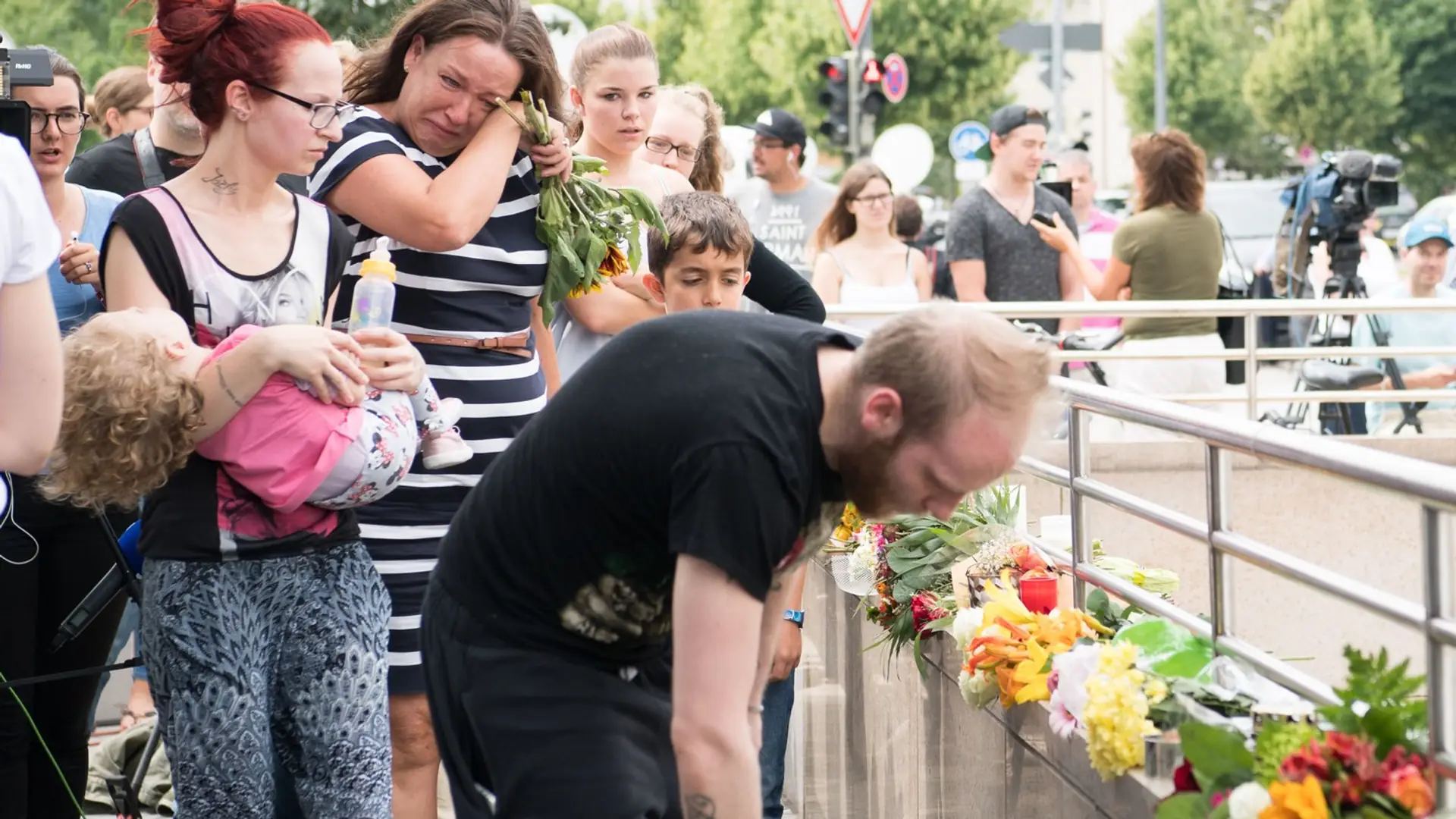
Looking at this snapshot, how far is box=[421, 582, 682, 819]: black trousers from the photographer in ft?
7.93

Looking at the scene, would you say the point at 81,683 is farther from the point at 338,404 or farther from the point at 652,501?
the point at 652,501

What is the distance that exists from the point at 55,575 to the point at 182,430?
145 cm

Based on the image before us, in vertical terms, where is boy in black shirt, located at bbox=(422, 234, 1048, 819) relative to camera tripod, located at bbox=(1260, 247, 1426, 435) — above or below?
above

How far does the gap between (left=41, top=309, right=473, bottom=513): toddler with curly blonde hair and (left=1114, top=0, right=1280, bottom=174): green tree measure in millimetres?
54346

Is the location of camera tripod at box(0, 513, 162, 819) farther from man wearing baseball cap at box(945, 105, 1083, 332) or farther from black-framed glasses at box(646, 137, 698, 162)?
man wearing baseball cap at box(945, 105, 1083, 332)

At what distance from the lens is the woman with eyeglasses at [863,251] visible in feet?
30.8

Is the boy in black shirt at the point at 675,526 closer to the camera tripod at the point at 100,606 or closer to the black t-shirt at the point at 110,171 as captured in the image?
the camera tripod at the point at 100,606

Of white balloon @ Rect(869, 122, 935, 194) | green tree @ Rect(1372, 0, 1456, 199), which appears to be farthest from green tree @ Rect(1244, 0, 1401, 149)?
white balloon @ Rect(869, 122, 935, 194)

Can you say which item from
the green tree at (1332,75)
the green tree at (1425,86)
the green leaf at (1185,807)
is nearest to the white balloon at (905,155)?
the green leaf at (1185,807)

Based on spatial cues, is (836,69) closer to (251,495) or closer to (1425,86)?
(251,495)

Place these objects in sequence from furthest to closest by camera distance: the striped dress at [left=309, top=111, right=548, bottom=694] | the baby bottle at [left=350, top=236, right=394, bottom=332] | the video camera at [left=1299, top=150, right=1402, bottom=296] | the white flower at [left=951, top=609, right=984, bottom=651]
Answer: the video camera at [left=1299, top=150, right=1402, bottom=296], the white flower at [left=951, top=609, right=984, bottom=651], the striped dress at [left=309, top=111, right=548, bottom=694], the baby bottle at [left=350, top=236, right=394, bottom=332]

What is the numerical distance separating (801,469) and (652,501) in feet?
0.65

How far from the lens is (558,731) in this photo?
2436 millimetres

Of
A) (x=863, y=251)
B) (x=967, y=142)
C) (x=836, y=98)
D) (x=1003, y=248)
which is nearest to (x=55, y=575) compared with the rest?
(x=1003, y=248)
